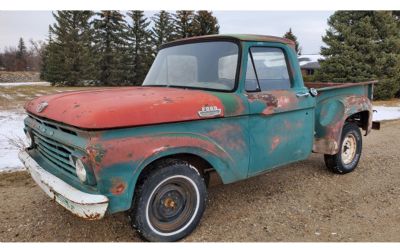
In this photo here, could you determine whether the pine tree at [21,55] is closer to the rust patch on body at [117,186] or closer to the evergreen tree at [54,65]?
the evergreen tree at [54,65]

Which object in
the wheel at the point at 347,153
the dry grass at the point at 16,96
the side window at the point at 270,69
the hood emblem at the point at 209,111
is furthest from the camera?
the dry grass at the point at 16,96

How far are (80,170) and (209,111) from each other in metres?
1.26

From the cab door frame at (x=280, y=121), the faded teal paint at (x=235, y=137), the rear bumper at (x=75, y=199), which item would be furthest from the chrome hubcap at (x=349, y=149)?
the rear bumper at (x=75, y=199)

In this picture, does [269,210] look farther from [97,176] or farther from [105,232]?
[97,176]

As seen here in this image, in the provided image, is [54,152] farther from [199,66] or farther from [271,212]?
[271,212]

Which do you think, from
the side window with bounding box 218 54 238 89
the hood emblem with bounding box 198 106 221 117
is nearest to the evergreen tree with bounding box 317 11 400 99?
the side window with bounding box 218 54 238 89

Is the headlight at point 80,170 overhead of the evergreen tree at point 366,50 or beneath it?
beneath

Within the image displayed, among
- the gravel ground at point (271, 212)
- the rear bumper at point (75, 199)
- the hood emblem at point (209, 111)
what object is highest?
the hood emblem at point (209, 111)

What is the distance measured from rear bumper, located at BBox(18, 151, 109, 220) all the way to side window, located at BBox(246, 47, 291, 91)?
1962 mm

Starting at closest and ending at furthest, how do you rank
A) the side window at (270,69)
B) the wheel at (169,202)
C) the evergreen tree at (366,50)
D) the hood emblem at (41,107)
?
the wheel at (169,202), the hood emblem at (41,107), the side window at (270,69), the evergreen tree at (366,50)

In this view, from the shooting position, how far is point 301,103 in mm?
4160

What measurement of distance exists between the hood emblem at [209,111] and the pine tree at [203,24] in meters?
27.2

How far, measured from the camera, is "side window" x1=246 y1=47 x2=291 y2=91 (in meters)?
3.79

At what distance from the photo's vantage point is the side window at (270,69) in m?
3.79
